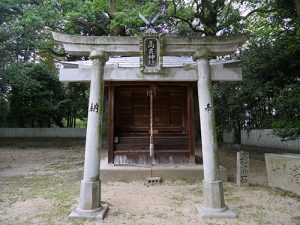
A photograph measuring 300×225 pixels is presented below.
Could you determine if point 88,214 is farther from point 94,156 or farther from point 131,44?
point 131,44

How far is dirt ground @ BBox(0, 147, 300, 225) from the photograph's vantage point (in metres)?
5.68

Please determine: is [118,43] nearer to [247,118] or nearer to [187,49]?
[187,49]

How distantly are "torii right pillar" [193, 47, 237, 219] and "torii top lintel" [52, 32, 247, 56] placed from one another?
243mm

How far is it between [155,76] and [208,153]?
219 centimetres

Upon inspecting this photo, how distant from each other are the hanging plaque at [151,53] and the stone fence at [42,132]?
18884 millimetres

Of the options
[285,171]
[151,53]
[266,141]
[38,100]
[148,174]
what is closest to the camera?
[151,53]

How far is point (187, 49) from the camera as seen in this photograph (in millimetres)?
6680

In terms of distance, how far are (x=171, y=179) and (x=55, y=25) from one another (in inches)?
516

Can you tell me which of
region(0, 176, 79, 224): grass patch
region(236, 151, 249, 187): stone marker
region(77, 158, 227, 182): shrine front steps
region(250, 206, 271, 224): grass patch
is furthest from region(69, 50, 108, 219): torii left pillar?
region(236, 151, 249, 187): stone marker

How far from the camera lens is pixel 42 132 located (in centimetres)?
2388

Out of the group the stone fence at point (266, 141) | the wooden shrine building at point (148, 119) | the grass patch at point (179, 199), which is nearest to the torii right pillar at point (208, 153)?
the grass patch at point (179, 199)

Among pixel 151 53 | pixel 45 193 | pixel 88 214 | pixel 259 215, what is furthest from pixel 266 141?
pixel 88 214

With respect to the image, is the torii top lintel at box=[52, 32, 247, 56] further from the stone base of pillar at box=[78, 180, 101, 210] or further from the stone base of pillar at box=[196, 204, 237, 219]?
the stone base of pillar at box=[196, 204, 237, 219]

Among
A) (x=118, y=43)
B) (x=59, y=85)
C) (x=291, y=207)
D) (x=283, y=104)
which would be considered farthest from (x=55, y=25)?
(x=291, y=207)
